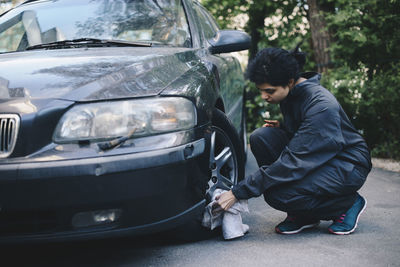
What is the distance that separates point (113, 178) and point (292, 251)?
1113mm

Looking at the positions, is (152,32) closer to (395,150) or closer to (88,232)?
(88,232)

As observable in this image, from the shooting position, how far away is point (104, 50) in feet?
8.63

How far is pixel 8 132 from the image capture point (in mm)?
1948

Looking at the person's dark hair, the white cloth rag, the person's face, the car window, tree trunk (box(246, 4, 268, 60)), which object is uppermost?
the car window

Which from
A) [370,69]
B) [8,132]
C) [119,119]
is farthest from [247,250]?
[370,69]

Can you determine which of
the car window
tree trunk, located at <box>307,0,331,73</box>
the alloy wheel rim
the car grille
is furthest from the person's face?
tree trunk, located at <box>307,0,331,73</box>

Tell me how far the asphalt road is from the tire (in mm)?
64

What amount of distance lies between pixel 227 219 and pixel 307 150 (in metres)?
0.61

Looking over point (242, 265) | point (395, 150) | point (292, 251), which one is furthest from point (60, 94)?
point (395, 150)

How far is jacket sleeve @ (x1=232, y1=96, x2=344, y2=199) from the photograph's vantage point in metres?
2.55

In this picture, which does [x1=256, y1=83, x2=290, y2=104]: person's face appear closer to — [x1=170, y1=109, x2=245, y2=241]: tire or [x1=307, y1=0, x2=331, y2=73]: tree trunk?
[x1=170, y1=109, x2=245, y2=241]: tire

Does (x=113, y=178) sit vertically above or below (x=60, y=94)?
below

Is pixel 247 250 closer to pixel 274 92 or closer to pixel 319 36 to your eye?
pixel 274 92

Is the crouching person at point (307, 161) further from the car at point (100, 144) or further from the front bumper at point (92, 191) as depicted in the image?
the front bumper at point (92, 191)
